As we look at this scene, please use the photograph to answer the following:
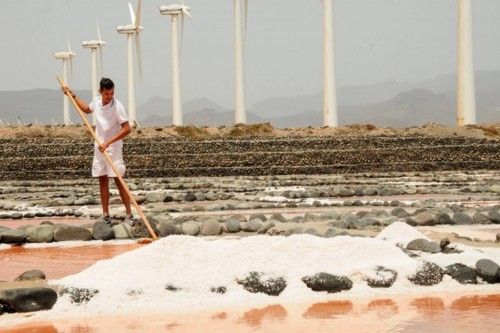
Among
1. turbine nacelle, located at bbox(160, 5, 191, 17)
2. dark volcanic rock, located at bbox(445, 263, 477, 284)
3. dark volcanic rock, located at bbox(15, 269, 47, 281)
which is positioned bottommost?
dark volcanic rock, located at bbox(445, 263, 477, 284)

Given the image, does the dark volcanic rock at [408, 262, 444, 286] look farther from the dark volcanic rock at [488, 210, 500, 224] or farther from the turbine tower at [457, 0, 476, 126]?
the turbine tower at [457, 0, 476, 126]

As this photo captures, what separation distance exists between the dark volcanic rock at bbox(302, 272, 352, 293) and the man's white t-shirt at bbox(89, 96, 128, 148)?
5.15m

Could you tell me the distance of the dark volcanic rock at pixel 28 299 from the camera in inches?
286

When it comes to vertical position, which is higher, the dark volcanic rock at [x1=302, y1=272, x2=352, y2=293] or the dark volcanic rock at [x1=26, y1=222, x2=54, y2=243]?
the dark volcanic rock at [x1=302, y1=272, x2=352, y2=293]

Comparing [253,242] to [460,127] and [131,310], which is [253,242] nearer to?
[131,310]

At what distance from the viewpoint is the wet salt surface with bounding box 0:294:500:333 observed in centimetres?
670

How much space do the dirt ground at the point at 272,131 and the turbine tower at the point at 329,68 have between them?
3.44 ft

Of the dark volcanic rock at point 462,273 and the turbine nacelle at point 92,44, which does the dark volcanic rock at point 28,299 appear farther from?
the turbine nacelle at point 92,44

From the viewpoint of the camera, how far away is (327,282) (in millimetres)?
8070

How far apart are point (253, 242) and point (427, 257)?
1546 millimetres

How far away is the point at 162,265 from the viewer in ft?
27.1

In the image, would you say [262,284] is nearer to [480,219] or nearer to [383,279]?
[383,279]

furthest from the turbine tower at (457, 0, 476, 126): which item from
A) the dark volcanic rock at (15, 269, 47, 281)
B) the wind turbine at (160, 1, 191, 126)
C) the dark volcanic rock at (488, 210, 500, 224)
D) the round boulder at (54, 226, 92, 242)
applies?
the dark volcanic rock at (15, 269, 47, 281)

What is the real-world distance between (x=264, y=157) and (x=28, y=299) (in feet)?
88.8
